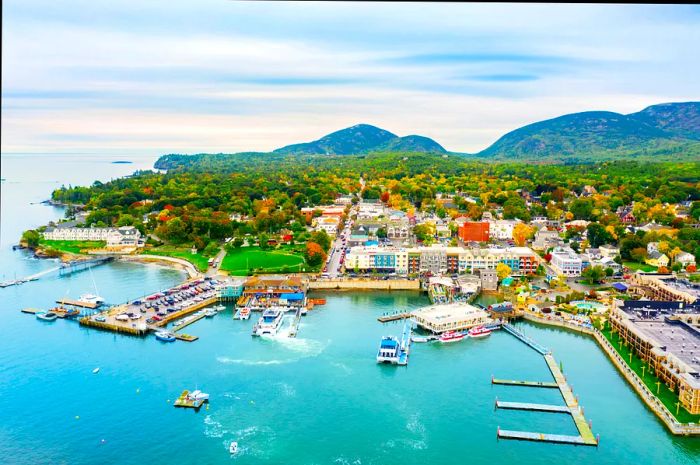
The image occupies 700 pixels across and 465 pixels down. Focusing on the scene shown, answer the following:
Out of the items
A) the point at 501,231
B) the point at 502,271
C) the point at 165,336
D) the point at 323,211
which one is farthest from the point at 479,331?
the point at 323,211

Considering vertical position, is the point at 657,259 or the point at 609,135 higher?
the point at 609,135

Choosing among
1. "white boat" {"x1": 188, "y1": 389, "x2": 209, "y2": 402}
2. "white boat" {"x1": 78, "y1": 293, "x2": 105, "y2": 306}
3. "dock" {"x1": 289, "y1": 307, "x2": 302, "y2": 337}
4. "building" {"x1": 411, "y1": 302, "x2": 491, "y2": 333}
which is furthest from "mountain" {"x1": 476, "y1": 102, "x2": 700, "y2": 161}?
"white boat" {"x1": 188, "y1": 389, "x2": 209, "y2": 402}

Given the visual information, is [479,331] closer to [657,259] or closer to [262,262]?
[262,262]

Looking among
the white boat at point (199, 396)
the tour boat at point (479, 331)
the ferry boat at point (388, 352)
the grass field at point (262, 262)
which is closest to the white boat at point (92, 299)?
the grass field at point (262, 262)

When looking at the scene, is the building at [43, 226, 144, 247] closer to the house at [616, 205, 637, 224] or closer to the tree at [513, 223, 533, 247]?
the tree at [513, 223, 533, 247]

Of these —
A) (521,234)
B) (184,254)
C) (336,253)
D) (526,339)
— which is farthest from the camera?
(521,234)
